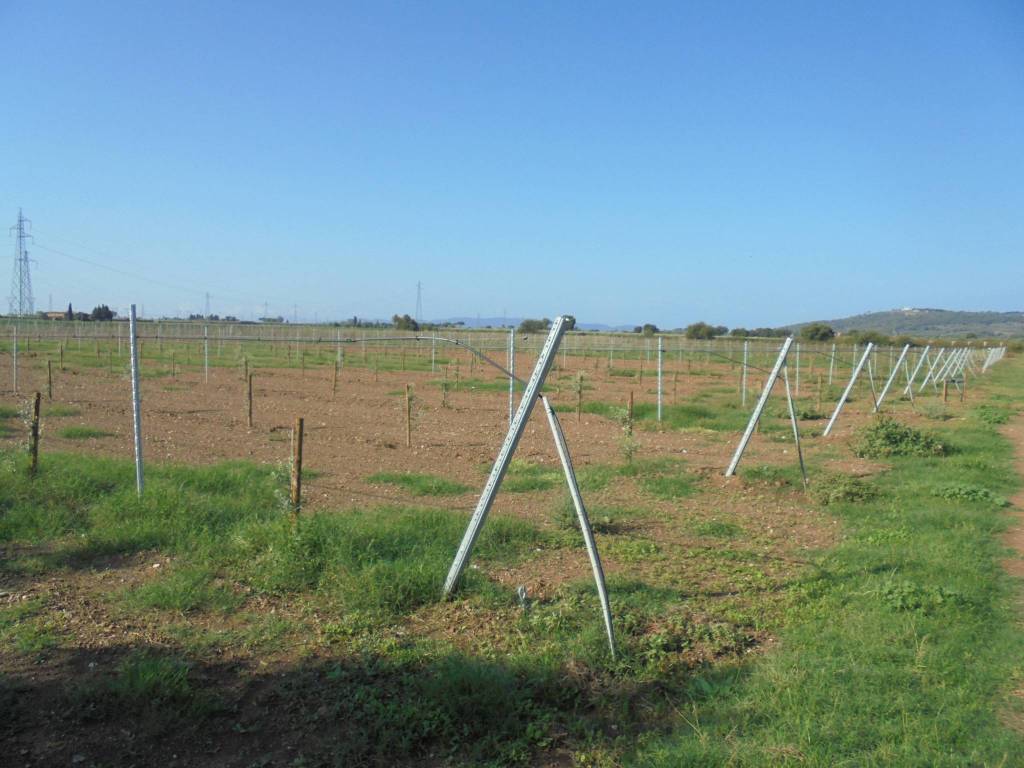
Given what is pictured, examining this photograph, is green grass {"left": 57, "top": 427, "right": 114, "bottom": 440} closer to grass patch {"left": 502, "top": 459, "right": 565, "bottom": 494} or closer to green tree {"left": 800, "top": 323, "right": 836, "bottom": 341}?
grass patch {"left": 502, "top": 459, "right": 565, "bottom": 494}

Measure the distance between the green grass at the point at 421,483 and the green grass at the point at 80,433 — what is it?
479cm

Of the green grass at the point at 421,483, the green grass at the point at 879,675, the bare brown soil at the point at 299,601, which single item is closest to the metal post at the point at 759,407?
the bare brown soil at the point at 299,601

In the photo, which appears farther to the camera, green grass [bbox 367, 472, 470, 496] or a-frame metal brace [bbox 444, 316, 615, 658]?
green grass [bbox 367, 472, 470, 496]

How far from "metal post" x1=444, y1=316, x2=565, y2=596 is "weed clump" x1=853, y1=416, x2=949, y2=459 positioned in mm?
8555

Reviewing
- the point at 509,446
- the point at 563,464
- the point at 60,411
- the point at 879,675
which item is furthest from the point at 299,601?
the point at 60,411

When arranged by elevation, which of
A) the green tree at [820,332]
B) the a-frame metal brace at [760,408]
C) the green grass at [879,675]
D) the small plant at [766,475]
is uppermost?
the green tree at [820,332]

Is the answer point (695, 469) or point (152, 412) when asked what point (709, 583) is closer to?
point (695, 469)

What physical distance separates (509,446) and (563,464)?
0.47 meters

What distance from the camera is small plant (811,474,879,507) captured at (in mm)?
8438

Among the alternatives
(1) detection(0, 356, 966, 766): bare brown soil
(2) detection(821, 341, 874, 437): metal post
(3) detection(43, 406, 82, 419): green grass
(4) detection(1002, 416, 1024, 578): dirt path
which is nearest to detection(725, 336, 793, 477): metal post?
(1) detection(0, 356, 966, 766): bare brown soil

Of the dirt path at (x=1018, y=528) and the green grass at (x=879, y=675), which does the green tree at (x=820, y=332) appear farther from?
the green grass at (x=879, y=675)

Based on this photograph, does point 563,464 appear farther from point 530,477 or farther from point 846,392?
point 846,392

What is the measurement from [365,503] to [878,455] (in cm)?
783

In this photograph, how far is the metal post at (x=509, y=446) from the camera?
4562 millimetres
